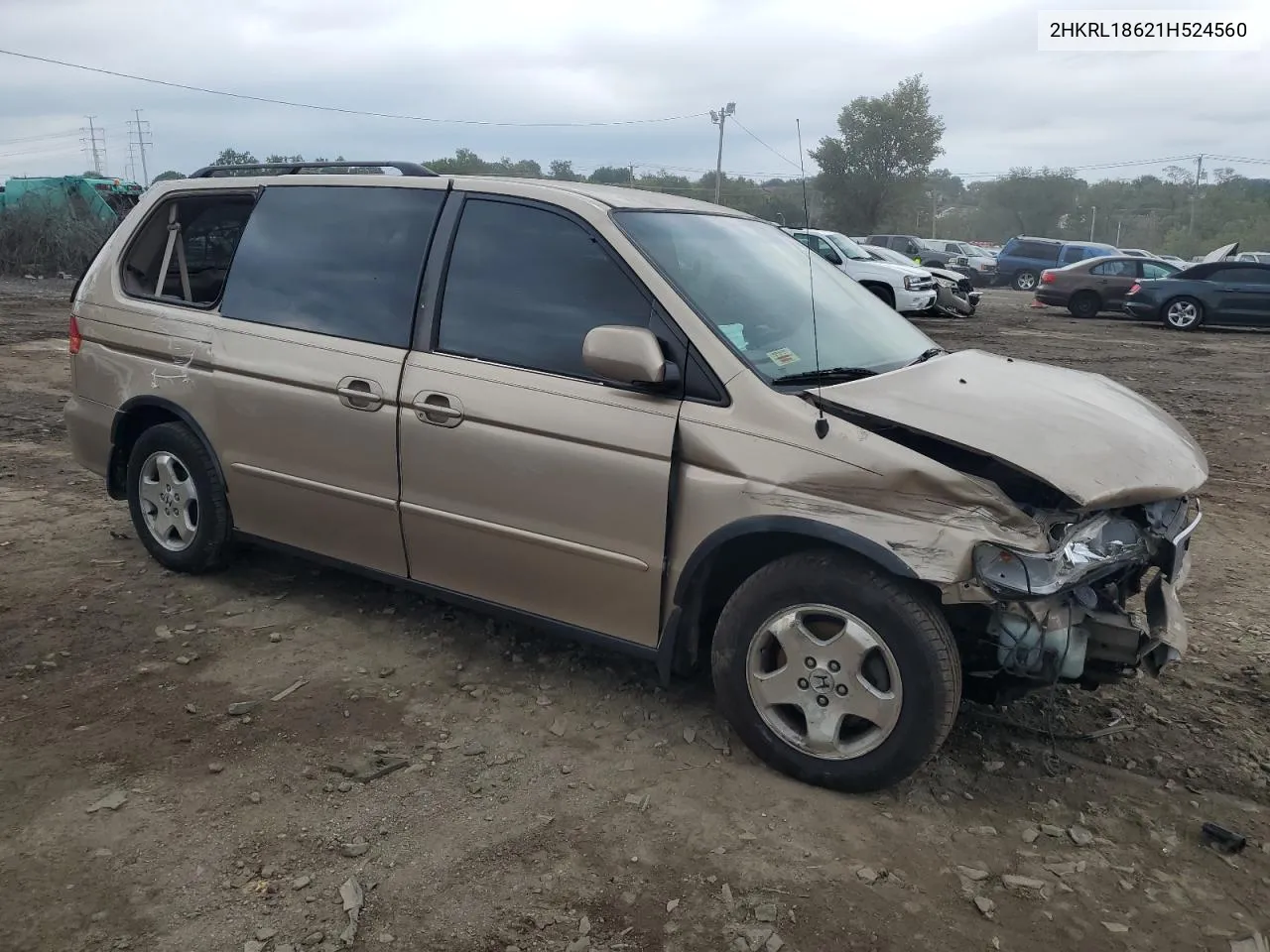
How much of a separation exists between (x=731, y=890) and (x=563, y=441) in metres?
1.50

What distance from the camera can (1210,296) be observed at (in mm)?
18234

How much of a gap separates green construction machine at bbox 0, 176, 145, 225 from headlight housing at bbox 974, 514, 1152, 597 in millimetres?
25801

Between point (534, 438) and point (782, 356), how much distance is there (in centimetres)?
89

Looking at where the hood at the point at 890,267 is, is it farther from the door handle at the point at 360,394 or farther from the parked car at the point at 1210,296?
the door handle at the point at 360,394

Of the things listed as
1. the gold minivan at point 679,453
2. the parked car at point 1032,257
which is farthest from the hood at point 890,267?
the gold minivan at point 679,453

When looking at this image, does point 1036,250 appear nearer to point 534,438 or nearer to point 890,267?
point 890,267

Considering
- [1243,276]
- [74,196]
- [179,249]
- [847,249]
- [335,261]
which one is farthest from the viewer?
[74,196]

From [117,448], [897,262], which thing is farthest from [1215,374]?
[117,448]

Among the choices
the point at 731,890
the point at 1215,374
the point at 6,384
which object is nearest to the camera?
the point at 731,890

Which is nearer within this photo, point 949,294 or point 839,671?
point 839,671

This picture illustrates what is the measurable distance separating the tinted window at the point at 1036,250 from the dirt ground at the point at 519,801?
90.1ft

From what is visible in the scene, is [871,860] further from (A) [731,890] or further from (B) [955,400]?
(B) [955,400]

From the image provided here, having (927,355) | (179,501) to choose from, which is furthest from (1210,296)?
(179,501)

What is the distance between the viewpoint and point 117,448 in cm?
486
